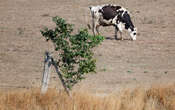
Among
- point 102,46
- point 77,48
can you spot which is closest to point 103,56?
point 102,46

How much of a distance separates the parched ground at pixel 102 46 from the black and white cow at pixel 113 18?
642 mm

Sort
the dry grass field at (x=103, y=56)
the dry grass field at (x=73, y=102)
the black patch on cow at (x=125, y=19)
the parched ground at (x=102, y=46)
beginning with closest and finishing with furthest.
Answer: the dry grass field at (x=73, y=102) → the dry grass field at (x=103, y=56) → the parched ground at (x=102, y=46) → the black patch on cow at (x=125, y=19)

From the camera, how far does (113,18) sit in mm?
31547

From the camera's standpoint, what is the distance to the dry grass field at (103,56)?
18.2m

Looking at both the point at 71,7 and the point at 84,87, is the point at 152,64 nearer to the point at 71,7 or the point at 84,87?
the point at 84,87

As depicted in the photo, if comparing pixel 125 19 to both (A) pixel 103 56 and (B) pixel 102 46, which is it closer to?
(B) pixel 102 46

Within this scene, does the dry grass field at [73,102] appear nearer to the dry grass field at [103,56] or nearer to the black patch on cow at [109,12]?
the dry grass field at [103,56]

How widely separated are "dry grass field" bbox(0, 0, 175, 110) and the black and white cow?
2.37ft

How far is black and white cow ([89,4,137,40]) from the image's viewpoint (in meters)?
31.5

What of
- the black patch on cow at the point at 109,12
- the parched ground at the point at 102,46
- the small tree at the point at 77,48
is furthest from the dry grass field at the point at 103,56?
the black patch on cow at the point at 109,12

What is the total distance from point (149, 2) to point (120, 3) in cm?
187

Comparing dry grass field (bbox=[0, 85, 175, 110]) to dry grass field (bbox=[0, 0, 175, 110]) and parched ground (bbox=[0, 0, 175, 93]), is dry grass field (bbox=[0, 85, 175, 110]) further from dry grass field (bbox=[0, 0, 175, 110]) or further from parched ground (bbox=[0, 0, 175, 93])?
parched ground (bbox=[0, 0, 175, 93])

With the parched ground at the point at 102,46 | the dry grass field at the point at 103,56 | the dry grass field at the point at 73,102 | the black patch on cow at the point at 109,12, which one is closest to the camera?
the dry grass field at the point at 73,102

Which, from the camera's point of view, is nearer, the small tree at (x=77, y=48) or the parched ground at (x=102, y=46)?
the small tree at (x=77, y=48)
